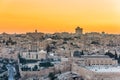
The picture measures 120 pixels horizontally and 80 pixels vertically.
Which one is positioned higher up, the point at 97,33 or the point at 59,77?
the point at 97,33

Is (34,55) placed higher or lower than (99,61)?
higher

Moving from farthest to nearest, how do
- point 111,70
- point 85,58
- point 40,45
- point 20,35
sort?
point 20,35
point 40,45
point 85,58
point 111,70

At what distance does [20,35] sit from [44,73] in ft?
239

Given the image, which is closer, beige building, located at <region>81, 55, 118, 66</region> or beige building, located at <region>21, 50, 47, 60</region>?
beige building, located at <region>81, 55, 118, 66</region>

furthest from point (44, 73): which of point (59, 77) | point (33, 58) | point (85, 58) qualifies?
point (33, 58)

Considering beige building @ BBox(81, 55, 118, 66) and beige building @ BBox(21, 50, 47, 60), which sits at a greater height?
beige building @ BBox(21, 50, 47, 60)

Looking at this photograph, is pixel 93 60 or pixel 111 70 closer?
pixel 111 70

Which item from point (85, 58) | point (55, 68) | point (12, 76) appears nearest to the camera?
point (55, 68)

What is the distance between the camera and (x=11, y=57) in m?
61.9

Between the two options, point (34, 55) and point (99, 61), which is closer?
point (99, 61)

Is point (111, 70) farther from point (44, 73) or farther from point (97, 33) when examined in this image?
point (97, 33)

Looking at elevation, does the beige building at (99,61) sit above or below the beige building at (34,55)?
below

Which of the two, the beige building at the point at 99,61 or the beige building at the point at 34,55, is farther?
the beige building at the point at 34,55

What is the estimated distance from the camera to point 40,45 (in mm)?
80812
